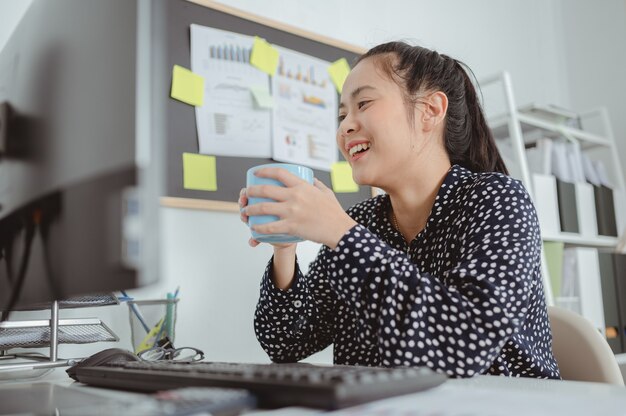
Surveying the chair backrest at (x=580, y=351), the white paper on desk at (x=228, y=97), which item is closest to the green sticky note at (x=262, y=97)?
the white paper on desk at (x=228, y=97)

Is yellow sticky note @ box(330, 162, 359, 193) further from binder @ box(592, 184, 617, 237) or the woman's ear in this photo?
binder @ box(592, 184, 617, 237)

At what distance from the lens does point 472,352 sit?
0.65m

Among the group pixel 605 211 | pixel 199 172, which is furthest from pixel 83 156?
pixel 605 211

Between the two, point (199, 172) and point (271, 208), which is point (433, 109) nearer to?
point (271, 208)

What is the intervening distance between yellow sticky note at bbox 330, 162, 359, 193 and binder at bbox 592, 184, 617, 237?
3.53 ft

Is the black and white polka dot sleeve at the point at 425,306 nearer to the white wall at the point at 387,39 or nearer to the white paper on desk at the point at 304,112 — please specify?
the white wall at the point at 387,39

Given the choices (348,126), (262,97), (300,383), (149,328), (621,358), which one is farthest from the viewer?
(621,358)

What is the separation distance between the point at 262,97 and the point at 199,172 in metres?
0.28

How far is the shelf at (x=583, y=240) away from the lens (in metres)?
1.90

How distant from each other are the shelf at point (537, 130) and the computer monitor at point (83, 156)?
1.73 m

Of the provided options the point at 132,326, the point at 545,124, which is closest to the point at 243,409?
the point at 132,326

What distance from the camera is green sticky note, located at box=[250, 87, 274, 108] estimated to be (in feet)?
4.87

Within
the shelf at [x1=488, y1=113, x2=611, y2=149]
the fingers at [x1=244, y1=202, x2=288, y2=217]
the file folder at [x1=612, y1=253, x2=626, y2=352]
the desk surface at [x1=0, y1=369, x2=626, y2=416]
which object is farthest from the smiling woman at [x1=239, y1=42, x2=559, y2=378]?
the file folder at [x1=612, y1=253, x2=626, y2=352]

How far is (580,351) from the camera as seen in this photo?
93cm
